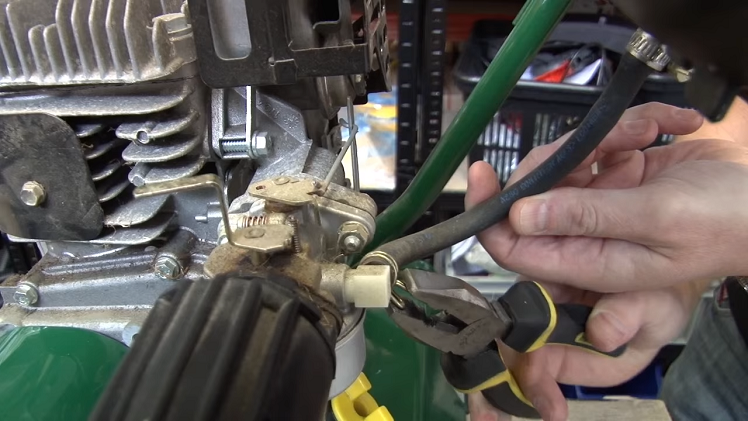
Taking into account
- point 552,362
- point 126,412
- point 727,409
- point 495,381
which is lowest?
point 727,409

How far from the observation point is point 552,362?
2.35 feet

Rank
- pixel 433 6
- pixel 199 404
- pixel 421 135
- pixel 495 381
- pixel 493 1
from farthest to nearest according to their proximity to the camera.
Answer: pixel 493 1
pixel 421 135
pixel 433 6
pixel 495 381
pixel 199 404

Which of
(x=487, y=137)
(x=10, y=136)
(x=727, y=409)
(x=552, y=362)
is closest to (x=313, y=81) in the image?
(x=10, y=136)

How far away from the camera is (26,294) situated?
0.53m

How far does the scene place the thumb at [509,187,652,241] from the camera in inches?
20.5

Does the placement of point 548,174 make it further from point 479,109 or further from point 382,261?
point 382,261

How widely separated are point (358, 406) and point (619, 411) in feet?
1.52

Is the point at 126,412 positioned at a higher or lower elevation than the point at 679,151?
higher

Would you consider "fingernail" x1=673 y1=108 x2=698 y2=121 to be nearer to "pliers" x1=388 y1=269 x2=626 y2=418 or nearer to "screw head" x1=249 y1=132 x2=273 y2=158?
"pliers" x1=388 y1=269 x2=626 y2=418

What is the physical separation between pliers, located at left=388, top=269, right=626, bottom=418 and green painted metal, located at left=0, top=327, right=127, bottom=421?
0.26m

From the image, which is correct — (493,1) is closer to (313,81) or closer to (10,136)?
(313,81)

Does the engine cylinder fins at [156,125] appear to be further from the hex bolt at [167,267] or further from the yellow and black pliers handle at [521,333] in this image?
the yellow and black pliers handle at [521,333]

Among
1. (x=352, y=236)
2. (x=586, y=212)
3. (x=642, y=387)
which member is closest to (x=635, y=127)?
(x=586, y=212)

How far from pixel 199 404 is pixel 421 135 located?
80 centimetres
